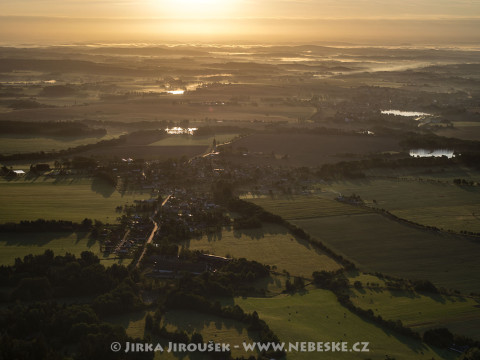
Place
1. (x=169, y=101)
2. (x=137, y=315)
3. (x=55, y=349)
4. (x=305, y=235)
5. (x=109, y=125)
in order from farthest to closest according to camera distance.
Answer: (x=169, y=101)
(x=109, y=125)
(x=305, y=235)
(x=137, y=315)
(x=55, y=349)

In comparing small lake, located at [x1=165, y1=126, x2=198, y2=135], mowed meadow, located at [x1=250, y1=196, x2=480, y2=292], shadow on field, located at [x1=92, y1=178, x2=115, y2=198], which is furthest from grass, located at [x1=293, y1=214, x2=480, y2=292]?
small lake, located at [x1=165, y1=126, x2=198, y2=135]

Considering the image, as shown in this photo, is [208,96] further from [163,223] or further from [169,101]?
[163,223]

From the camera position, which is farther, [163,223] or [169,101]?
[169,101]

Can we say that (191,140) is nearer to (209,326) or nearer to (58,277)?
(58,277)

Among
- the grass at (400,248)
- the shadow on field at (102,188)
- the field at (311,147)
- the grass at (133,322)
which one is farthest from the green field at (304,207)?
the grass at (133,322)

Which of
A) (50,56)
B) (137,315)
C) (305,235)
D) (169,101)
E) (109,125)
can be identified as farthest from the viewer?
(50,56)

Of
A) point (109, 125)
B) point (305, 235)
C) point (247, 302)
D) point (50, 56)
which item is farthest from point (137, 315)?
point (50, 56)

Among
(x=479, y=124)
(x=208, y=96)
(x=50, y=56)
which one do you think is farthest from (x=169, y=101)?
(x=50, y=56)

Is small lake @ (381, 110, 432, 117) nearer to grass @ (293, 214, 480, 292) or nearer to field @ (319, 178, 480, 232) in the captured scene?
field @ (319, 178, 480, 232)
